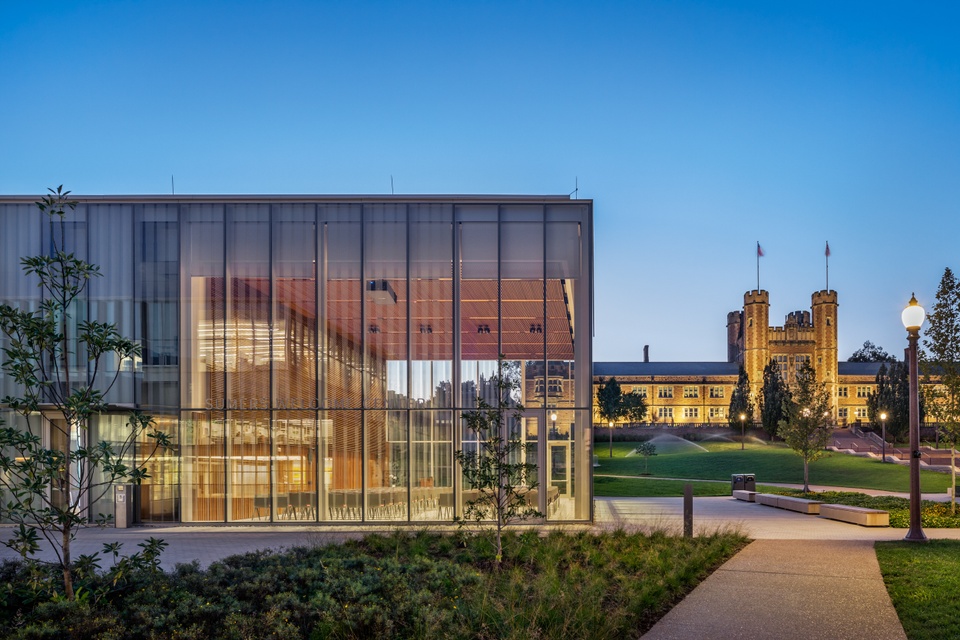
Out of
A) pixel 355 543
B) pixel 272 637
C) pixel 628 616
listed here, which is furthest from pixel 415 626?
pixel 355 543

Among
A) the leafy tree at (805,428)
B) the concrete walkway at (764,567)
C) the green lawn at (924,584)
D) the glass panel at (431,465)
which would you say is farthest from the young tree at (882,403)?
the glass panel at (431,465)

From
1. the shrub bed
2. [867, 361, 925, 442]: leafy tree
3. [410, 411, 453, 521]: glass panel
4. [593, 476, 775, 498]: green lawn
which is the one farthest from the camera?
[867, 361, 925, 442]: leafy tree

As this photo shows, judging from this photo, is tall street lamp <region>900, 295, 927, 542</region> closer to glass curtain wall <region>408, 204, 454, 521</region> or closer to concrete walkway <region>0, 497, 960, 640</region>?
concrete walkway <region>0, 497, 960, 640</region>

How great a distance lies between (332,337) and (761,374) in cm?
9799

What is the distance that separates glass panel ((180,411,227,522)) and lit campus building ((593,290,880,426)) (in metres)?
88.9

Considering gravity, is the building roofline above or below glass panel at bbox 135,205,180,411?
above

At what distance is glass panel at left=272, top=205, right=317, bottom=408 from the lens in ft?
58.0

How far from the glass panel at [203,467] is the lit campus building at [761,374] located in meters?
88.9

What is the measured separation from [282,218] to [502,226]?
5123mm

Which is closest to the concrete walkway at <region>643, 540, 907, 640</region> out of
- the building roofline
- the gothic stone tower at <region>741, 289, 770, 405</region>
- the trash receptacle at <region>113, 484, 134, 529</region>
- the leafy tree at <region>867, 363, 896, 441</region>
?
the building roofline

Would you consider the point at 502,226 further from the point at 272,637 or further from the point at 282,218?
the point at 272,637

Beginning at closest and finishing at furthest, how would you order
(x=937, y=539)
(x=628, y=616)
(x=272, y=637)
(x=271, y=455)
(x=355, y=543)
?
(x=272, y=637), (x=628, y=616), (x=355, y=543), (x=937, y=539), (x=271, y=455)

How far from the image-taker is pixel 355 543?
12867 mm

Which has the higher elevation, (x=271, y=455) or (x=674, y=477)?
(x=271, y=455)
